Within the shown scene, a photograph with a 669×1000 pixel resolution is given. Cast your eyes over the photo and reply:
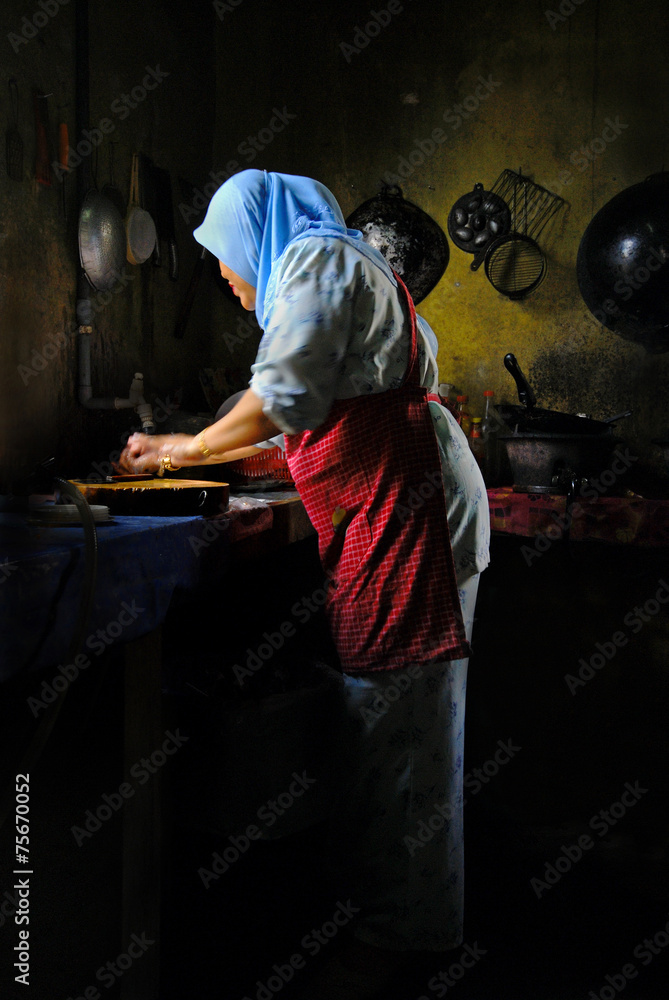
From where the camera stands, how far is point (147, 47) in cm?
282

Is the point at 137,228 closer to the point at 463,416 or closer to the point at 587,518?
the point at 463,416

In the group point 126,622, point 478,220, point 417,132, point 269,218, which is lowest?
point 126,622

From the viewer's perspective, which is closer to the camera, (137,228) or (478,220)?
(137,228)

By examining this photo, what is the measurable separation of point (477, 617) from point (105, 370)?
168cm

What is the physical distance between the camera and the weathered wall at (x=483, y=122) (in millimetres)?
3299

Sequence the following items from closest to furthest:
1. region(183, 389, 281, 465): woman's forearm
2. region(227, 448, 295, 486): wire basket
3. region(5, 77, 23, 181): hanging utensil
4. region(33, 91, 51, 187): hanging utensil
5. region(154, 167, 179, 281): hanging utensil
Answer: region(183, 389, 281, 465): woman's forearm, region(5, 77, 23, 181): hanging utensil, region(33, 91, 51, 187): hanging utensil, region(227, 448, 295, 486): wire basket, region(154, 167, 179, 281): hanging utensil

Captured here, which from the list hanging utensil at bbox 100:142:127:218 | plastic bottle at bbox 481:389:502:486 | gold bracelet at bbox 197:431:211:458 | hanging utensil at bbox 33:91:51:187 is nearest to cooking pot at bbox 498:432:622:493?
plastic bottle at bbox 481:389:502:486

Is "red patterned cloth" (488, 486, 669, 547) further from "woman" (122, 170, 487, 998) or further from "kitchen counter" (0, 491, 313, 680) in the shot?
"kitchen counter" (0, 491, 313, 680)

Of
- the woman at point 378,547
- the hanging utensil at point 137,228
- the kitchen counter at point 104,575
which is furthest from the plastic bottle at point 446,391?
the kitchen counter at point 104,575

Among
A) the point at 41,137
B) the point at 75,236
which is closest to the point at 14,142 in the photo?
the point at 41,137

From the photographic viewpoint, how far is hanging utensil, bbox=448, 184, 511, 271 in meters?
3.47

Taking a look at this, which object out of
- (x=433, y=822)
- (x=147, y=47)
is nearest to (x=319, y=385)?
(x=433, y=822)

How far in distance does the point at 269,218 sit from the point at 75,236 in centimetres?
110

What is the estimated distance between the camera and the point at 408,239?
3.56 meters
